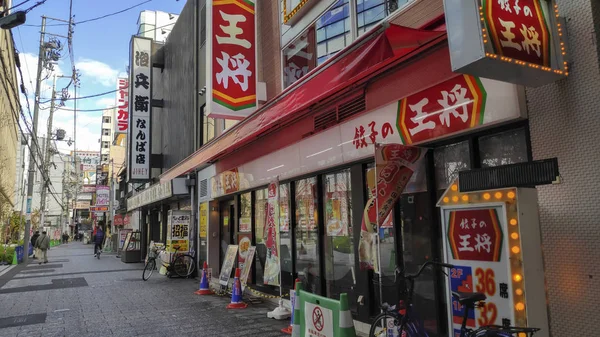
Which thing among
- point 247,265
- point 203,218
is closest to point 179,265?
point 203,218

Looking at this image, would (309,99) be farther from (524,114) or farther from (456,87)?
(524,114)

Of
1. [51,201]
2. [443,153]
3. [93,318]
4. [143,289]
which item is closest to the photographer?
[443,153]

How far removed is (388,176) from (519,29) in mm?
2359

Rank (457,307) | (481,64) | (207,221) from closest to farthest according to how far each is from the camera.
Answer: (481,64) < (457,307) < (207,221)

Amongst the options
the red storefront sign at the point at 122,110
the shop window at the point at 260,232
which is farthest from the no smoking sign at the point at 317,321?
the red storefront sign at the point at 122,110

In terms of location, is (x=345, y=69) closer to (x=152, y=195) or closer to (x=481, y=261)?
(x=481, y=261)

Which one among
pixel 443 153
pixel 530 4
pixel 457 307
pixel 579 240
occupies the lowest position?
pixel 457 307

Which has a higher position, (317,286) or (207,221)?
(207,221)

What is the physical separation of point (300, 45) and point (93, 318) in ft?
24.1

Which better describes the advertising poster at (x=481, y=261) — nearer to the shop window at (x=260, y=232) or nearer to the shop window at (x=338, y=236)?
the shop window at (x=338, y=236)

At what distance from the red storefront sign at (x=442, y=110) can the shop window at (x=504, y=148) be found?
0.38 meters

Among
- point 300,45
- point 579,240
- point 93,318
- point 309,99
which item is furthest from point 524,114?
point 93,318

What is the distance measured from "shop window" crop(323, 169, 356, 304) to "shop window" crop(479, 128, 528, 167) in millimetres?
2938

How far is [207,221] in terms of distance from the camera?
45.8ft
